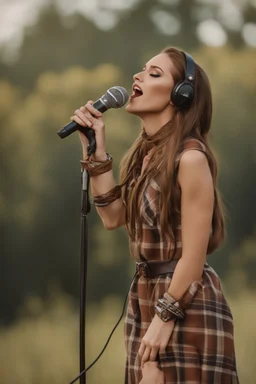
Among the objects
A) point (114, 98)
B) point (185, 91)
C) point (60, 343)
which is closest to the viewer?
point (185, 91)

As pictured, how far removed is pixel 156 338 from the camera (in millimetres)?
1601

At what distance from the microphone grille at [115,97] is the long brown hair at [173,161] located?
5.1 inches

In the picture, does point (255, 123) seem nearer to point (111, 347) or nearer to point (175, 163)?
point (111, 347)

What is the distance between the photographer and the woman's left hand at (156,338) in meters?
1.60

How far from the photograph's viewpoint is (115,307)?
10.5 ft

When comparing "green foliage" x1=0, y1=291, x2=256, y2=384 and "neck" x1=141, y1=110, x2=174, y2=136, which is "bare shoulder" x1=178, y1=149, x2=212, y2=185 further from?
"green foliage" x1=0, y1=291, x2=256, y2=384

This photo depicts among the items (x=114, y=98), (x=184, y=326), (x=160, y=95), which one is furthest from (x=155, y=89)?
(x=184, y=326)

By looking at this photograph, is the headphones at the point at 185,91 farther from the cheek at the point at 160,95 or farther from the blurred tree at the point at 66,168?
the blurred tree at the point at 66,168

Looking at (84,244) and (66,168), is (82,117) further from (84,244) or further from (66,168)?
(66,168)

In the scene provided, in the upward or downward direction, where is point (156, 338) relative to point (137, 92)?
downward

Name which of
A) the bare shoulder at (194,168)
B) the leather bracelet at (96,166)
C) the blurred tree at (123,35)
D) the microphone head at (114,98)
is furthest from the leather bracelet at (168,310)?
the blurred tree at (123,35)

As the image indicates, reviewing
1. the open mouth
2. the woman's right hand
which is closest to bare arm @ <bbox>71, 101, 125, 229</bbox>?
the woman's right hand

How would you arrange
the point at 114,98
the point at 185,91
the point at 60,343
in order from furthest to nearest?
1. the point at 60,343
2. the point at 114,98
3. the point at 185,91

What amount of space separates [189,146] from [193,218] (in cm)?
18
